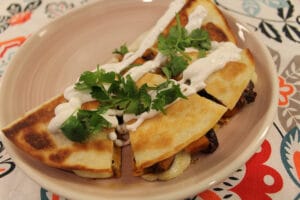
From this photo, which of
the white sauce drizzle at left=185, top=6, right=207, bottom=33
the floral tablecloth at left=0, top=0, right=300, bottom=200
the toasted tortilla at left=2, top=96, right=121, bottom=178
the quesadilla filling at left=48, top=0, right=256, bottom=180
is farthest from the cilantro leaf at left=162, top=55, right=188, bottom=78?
the floral tablecloth at left=0, top=0, right=300, bottom=200

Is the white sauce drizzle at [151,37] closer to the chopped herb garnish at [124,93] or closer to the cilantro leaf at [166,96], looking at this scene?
the chopped herb garnish at [124,93]

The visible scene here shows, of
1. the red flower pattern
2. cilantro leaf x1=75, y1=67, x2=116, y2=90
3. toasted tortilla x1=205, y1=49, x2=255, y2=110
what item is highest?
cilantro leaf x1=75, y1=67, x2=116, y2=90

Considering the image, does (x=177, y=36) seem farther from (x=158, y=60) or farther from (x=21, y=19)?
(x=21, y=19)

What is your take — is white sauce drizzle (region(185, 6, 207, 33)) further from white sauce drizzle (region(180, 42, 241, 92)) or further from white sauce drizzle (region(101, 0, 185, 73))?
white sauce drizzle (region(180, 42, 241, 92))

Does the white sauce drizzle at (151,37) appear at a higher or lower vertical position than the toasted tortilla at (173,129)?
higher

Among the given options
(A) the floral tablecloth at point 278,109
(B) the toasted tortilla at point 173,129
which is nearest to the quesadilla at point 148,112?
(B) the toasted tortilla at point 173,129

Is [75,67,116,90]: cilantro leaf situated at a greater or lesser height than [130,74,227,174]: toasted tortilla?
greater

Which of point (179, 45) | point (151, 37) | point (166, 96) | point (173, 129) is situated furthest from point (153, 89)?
point (151, 37)

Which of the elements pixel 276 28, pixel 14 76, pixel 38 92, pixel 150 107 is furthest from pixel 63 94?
pixel 276 28
